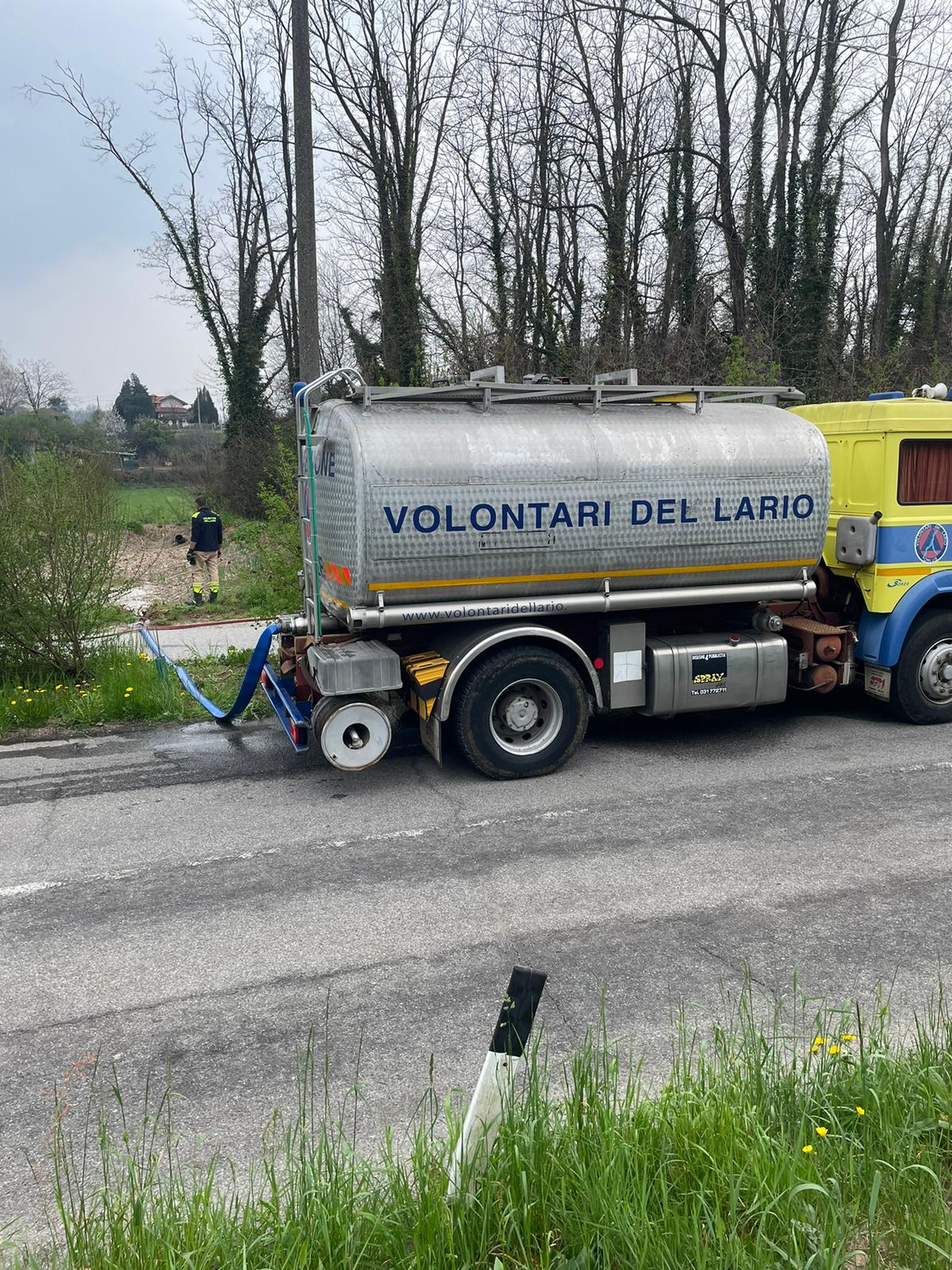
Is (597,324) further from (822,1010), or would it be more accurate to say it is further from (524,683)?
(822,1010)

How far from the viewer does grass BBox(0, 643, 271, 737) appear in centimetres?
892

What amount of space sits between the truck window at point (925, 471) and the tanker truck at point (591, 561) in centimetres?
2

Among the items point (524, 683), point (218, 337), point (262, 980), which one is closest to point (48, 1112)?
point (262, 980)

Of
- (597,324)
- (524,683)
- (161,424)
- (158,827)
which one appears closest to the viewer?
(158,827)

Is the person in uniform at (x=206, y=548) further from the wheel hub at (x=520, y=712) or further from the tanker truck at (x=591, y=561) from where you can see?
the wheel hub at (x=520, y=712)

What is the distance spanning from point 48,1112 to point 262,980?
1095mm

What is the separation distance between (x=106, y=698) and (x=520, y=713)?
13.6 ft

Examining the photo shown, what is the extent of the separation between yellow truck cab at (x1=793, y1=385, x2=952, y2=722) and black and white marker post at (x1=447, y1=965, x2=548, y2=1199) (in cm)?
647

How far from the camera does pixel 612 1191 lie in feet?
8.36

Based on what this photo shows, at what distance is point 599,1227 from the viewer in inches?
97.5

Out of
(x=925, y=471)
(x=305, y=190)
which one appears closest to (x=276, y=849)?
(x=925, y=471)

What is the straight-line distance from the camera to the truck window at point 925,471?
808 centimetres

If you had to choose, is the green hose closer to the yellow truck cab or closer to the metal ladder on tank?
the metal ladder on tank

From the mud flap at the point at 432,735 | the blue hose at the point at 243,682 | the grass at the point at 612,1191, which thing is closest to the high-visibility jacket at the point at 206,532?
the blue hose at the point at 243,682
